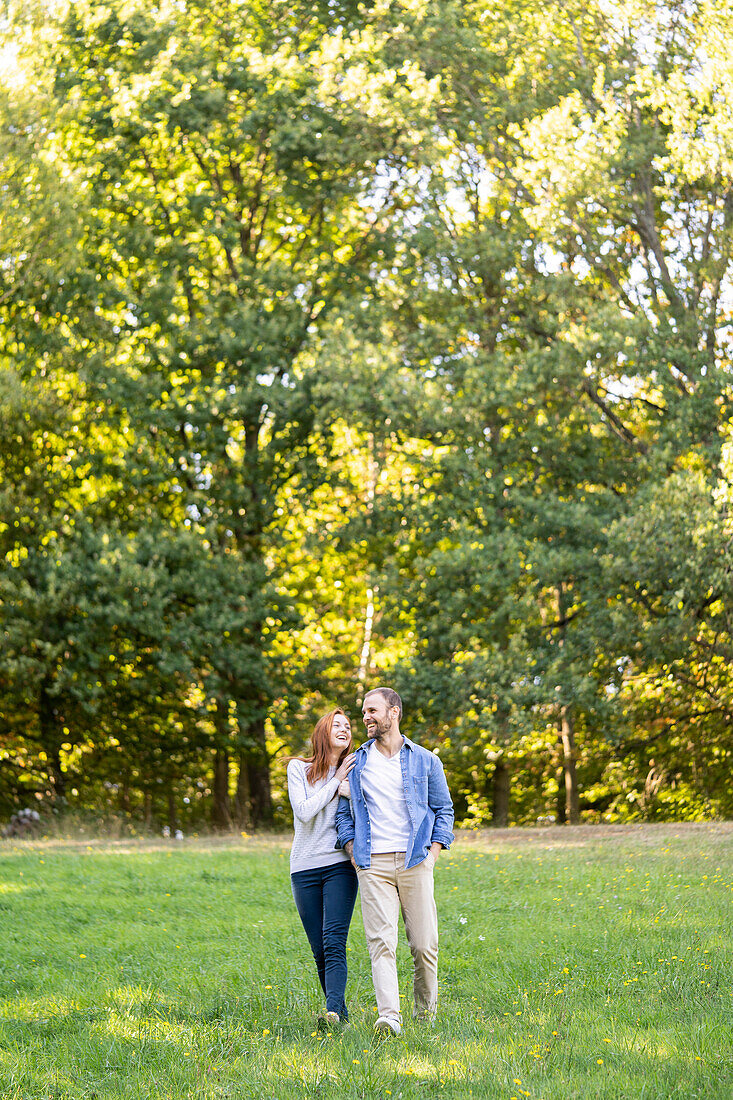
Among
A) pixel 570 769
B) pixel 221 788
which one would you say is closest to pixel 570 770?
pixel 570 769

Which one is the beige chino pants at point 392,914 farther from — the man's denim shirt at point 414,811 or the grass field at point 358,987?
the grass field at point 358,987

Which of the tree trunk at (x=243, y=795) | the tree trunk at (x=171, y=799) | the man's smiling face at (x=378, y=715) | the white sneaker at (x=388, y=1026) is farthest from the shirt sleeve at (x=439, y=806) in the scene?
the tree trunk at (x=171, y=799)

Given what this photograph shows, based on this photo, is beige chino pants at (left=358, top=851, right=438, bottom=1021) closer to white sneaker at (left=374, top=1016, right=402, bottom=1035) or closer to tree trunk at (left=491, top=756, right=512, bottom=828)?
white sneaker at (left=374, top=1016, right=402, bottom=1035)

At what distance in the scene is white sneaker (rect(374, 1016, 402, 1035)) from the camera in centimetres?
Answer: 575

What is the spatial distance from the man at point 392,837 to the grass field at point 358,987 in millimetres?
456

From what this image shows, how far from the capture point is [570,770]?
22.7 meters

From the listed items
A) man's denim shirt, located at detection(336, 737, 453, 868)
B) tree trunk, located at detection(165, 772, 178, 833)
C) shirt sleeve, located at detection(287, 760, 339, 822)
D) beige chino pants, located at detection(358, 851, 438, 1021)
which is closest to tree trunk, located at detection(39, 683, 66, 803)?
tree trunk, located at detection(165, 772, 178, 833)

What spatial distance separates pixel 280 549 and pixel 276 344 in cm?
429

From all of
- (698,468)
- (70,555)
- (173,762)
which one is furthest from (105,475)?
(698,468)

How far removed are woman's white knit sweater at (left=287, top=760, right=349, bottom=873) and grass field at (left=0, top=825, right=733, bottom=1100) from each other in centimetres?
95

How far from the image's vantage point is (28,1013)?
6.72 meters

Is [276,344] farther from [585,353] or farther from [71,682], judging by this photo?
[71,682]

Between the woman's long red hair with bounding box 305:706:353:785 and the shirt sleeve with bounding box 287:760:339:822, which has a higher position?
the woman's long red hair with bounding box 305:706:353:785

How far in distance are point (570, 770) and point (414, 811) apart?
17.5 metres
